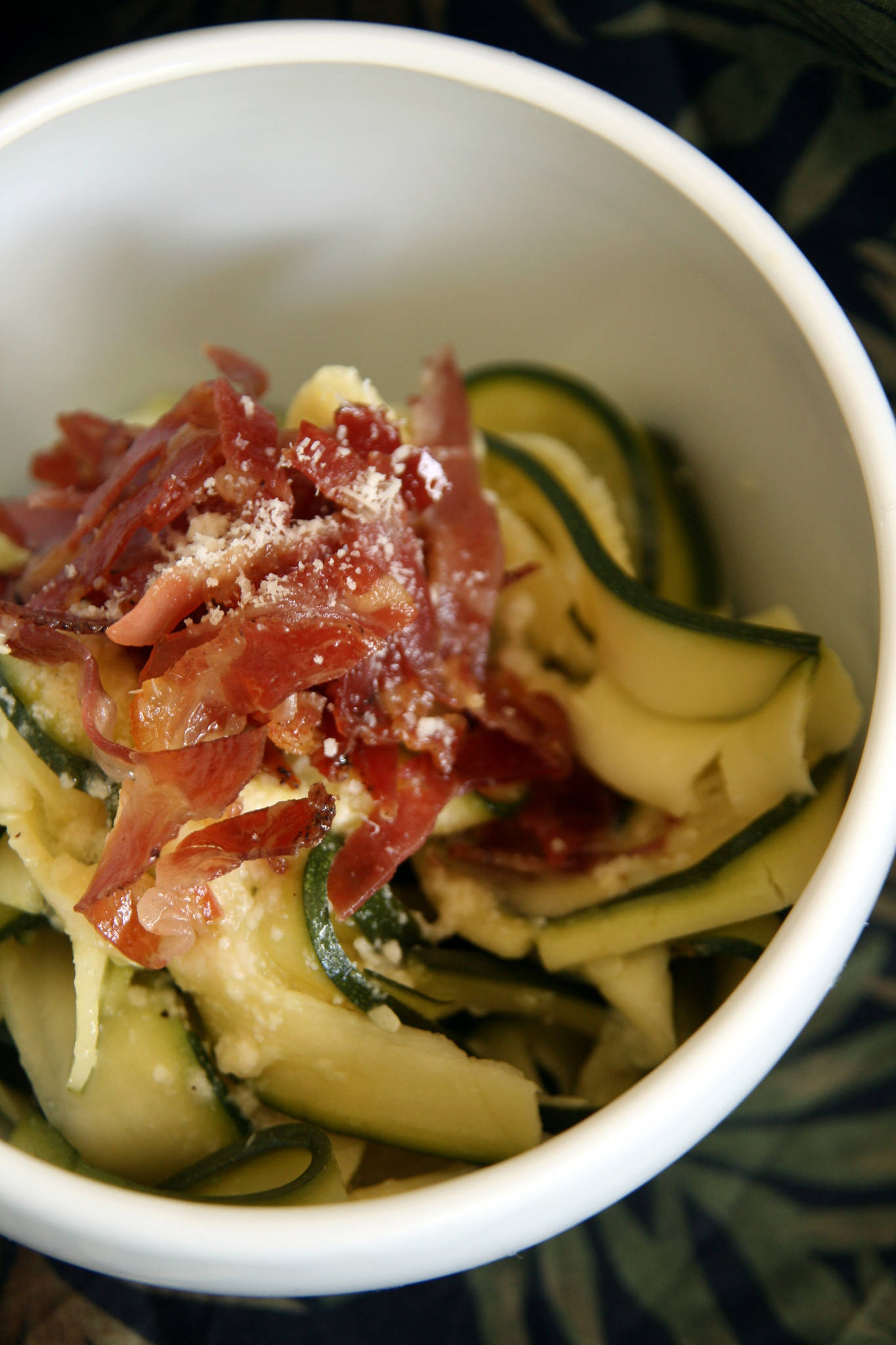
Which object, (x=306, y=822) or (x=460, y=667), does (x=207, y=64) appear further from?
(x=306, y=822)

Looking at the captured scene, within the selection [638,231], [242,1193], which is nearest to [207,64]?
[638,231]

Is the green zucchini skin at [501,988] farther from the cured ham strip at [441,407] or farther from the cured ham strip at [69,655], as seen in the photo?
the cured ham strip at [441,407]

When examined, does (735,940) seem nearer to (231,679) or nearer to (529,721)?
(529,721)

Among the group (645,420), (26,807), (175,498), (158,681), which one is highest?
(645,420)

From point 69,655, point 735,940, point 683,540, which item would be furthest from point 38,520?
point 735,940

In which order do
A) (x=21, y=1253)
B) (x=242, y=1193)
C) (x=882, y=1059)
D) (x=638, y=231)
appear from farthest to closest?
1. (x=882, y=1059)
2. (x=638, y=231)
3. (x=21, y=1253)
4. (x=242, y=1193)

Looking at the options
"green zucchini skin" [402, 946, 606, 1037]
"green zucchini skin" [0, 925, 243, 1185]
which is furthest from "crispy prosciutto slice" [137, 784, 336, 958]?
"green zucchini skin" [402, 946, 606, 1037]
